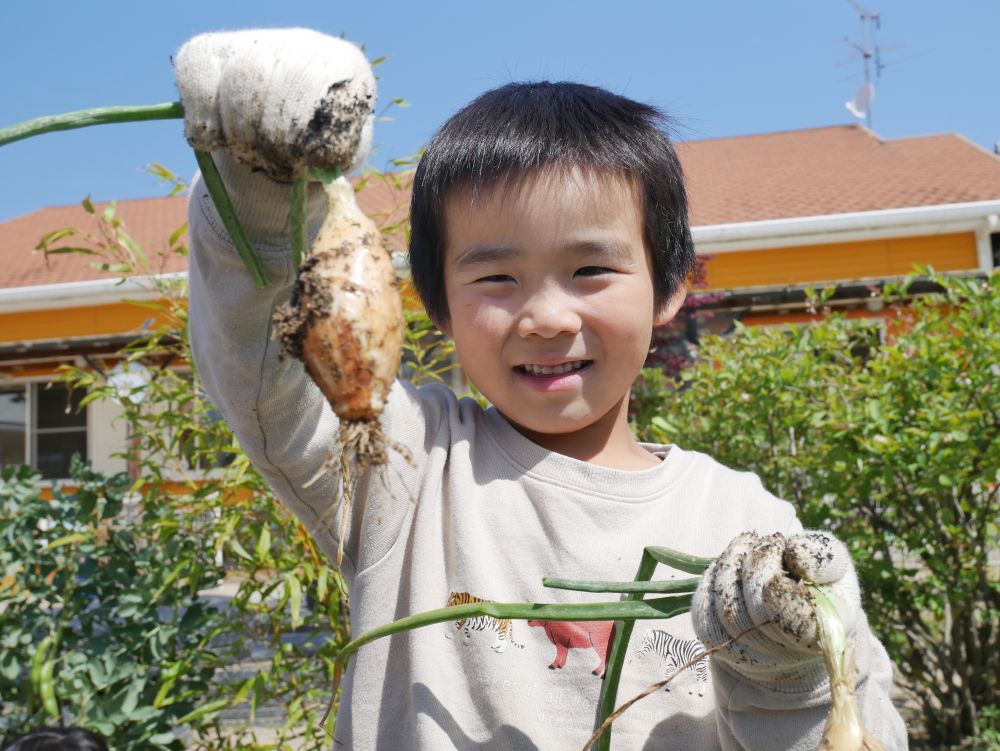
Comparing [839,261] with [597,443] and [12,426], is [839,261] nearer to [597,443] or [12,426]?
[597,443]

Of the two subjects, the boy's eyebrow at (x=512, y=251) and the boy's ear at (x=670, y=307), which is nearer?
the boy's eyebrow at (x=512, y=251)

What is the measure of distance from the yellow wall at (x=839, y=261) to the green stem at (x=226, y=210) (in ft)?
31.1

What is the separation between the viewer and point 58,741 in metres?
2.36

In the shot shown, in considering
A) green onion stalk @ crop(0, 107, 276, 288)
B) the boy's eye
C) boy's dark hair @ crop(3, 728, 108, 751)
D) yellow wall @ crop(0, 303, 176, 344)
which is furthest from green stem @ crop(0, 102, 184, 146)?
yellow wall @ crop(0, 303, 176, 344)

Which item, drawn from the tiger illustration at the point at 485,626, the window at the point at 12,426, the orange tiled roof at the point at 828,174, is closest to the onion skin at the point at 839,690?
the tiger illustration at the point at 485,626

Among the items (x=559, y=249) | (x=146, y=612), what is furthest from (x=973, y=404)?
(x=146, y=612)

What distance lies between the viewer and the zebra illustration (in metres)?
1.35

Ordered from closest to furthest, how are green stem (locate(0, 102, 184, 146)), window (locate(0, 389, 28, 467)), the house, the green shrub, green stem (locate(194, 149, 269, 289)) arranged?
green stem (locate(0, 102, 184, 146)) → green stem (locate(194, 149, 269, 289)) → the green shrub → the house → window (locate(0, 389, 28, 467))

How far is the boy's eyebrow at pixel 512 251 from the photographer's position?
1.32 m

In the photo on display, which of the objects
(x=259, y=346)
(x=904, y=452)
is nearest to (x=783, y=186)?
(x=904, y=452)

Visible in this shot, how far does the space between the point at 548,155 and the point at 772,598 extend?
0.74m

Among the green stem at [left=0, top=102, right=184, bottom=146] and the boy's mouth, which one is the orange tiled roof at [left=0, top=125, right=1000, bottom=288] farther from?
the green stem at [left=0, top=102, right=184, bottom=146]

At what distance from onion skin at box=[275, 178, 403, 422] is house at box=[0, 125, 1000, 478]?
301 inches

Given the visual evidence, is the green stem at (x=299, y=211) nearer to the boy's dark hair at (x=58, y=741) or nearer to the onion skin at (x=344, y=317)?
the onion skin at (x=344, y=317)
